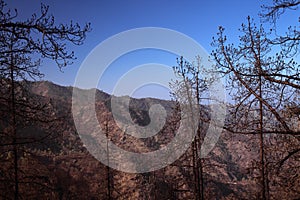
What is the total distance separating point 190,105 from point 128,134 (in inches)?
3973

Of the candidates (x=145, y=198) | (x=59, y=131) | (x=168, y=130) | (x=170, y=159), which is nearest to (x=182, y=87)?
(x=168, y=130)

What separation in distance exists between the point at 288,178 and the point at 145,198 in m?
39.0

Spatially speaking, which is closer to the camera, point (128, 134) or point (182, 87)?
point (182, 87)

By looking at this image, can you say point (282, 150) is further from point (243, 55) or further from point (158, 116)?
point (158, 116)

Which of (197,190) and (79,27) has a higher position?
(79,27)

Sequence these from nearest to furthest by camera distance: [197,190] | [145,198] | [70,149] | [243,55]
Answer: [243,55] < [197,190] < [145,198] < [70,149]

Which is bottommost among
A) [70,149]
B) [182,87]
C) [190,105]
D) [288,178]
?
[70,149]

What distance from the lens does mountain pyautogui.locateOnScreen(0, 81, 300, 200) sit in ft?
22.8

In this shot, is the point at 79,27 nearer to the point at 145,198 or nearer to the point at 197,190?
the point at 197,190

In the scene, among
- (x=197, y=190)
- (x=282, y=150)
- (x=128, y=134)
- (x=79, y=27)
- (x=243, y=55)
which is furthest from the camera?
(x=128, y=134)

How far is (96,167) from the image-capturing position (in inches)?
946

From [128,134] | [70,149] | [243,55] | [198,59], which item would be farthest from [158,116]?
[128,134]

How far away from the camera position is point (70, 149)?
3740 inches

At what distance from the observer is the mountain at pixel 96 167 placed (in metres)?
6.95
